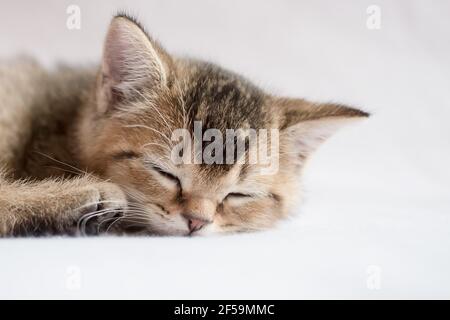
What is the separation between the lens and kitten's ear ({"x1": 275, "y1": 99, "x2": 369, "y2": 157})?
4.66 ft

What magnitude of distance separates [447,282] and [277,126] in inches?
22.1

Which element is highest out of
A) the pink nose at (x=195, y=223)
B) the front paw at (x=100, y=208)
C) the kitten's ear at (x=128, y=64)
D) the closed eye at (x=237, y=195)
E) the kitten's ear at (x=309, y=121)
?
the kitten's ear at (x=128, y=64)

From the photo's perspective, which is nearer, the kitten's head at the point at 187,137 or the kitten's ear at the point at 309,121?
the kitten's head at the point at 187,137

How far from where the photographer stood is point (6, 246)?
1.15m

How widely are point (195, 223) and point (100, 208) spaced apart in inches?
8.4

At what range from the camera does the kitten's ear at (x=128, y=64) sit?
52.5 inches

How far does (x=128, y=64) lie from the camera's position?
54.6 inches

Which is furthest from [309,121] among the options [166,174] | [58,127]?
[58,127]

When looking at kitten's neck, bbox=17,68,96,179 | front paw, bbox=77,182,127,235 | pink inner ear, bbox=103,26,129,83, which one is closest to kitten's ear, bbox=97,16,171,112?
pink inner ear, bbox=103,26,129,83

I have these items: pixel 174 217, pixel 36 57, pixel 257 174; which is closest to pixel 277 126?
pixel 257 174

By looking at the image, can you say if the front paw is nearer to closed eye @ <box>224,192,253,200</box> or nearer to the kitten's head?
the kitten's head

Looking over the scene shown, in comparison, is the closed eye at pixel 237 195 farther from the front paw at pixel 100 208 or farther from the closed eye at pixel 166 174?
the front paw at pixel 100 208

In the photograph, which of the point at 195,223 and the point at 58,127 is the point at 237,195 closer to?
the point at 195,223

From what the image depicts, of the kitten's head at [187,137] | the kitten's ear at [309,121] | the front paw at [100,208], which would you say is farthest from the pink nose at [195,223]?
the kitten's ear at [309,121]
